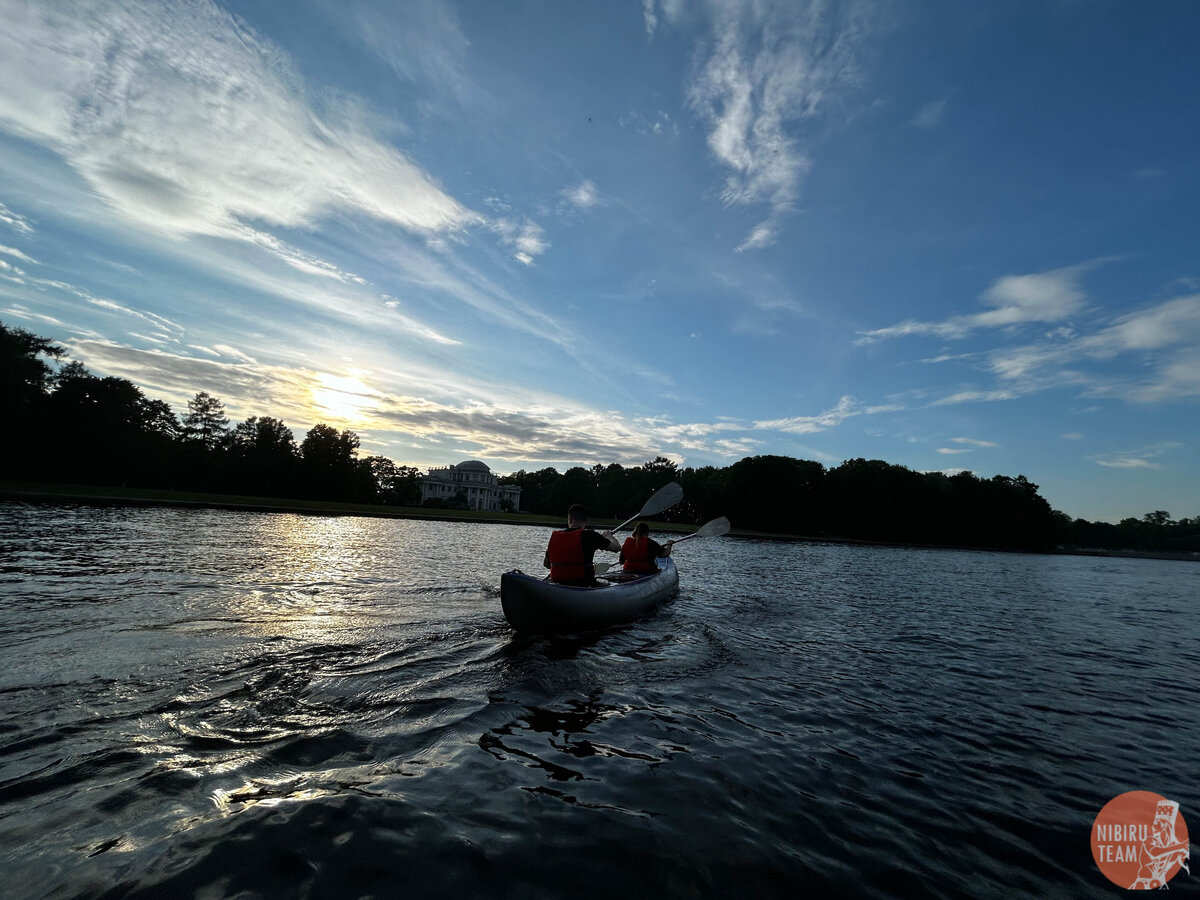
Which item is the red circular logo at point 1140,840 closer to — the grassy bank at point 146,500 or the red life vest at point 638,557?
the red life vest at point 638,557

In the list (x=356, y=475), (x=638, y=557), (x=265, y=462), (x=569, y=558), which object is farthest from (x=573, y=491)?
(x=569, y=558)

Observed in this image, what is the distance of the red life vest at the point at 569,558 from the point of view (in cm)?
999

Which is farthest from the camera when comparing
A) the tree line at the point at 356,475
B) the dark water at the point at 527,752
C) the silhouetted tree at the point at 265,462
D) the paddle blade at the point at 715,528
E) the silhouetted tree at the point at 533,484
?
the silhouetted tree at the point at 533,484

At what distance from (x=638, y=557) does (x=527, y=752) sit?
9024 mm

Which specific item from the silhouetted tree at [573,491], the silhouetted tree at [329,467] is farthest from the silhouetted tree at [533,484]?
the silhouetted tree at [329,467]

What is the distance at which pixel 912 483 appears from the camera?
98.1m

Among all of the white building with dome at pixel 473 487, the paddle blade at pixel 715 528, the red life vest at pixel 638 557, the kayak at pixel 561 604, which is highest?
the white building with dome at pixel 473 487

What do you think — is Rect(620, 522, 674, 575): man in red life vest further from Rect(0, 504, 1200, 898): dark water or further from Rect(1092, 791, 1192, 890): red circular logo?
Rect(1092, 791, 1192, 890): red circular logo

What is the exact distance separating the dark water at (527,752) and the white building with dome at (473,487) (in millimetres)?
120075

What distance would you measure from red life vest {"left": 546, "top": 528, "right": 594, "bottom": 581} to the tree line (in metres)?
55.5

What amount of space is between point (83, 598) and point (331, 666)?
5.86m

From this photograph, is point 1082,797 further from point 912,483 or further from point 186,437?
point 912,483

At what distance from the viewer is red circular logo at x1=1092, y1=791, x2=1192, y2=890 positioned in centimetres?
386

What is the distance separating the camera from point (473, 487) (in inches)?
5005
